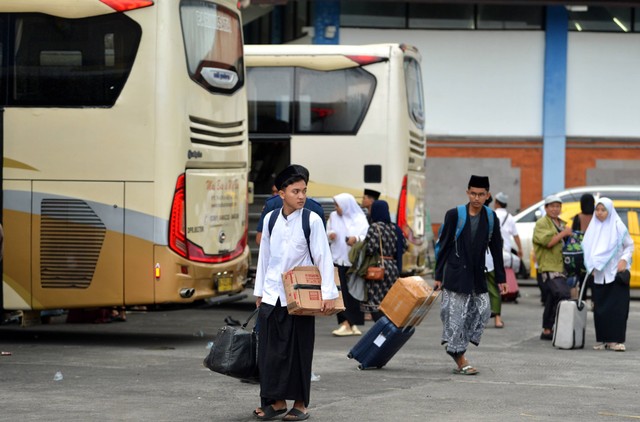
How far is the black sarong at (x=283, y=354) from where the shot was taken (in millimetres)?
9492

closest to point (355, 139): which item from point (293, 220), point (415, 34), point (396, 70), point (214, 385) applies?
point (396, 70)

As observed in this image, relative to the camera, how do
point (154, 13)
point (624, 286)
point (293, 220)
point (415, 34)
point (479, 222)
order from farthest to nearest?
point (415, 34)
point (624, 286)
point (154, 13)
point (479, 222)
point (293, 220)

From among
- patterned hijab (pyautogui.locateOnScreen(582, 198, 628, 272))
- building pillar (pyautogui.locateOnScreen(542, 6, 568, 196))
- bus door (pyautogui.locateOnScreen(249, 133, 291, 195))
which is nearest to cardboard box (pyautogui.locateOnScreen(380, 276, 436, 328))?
patterned hijab (pyautogui.locateOnScreen(582, 198, 628, 272))

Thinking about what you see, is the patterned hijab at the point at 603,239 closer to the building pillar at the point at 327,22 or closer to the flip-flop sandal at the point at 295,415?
the flip-flop sandal at the point at 295,415

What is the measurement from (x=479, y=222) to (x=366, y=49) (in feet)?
24.0

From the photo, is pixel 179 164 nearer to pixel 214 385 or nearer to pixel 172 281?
pixel 172 281

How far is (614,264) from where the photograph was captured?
48.2 feet

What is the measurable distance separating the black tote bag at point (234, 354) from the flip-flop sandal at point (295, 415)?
47cm

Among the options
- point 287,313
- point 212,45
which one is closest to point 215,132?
point 212,45

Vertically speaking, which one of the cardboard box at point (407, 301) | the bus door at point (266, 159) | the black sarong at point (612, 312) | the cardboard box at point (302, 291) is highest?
the bus door at point (266, 159)

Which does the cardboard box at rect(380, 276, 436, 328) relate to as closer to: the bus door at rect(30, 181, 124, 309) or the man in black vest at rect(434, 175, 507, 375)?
the man in black vest at rect(434, 175, 507, 375)

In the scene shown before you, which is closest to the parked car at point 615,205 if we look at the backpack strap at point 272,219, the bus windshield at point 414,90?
the bus windshield at point 414,90

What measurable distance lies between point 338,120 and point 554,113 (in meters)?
15.5

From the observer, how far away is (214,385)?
1138 centimetres
